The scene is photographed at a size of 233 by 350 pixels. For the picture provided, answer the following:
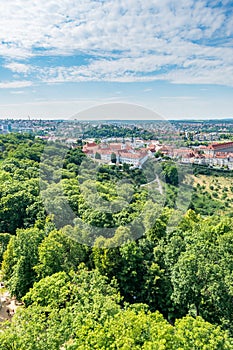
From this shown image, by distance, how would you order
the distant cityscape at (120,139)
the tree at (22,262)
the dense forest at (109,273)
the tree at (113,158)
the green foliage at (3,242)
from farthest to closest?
the tree at (113,158) < the distant cityscape at (120,139) < the green foliage at (3,242) < the tree at (22,262) < the dense forest at (109,273)

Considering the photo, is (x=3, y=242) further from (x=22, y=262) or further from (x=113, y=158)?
(x=113, y=158)

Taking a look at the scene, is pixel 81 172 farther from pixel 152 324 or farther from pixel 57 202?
pixel 152 324

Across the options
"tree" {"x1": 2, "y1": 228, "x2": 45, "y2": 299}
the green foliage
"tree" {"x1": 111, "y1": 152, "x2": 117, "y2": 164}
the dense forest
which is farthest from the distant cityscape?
"tree" {"x1": 2, "y1": 228, "x2": 45, "y2": 299}

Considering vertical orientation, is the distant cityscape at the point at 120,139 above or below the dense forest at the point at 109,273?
above

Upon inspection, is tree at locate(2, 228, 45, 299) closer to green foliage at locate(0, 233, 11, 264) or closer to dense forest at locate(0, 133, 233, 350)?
dense forest at locate(0, 133, 233, 350)

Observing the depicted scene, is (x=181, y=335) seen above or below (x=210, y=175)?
above

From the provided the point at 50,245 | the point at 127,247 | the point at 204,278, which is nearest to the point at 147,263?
the point at 127,247

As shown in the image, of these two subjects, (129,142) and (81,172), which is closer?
(81,172)

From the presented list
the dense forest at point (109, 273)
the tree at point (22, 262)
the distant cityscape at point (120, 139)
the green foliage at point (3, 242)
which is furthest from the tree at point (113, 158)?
the tree at point (22, 262)

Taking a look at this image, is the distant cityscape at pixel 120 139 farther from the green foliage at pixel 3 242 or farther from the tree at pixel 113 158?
the green foliage at pixel 3 242
